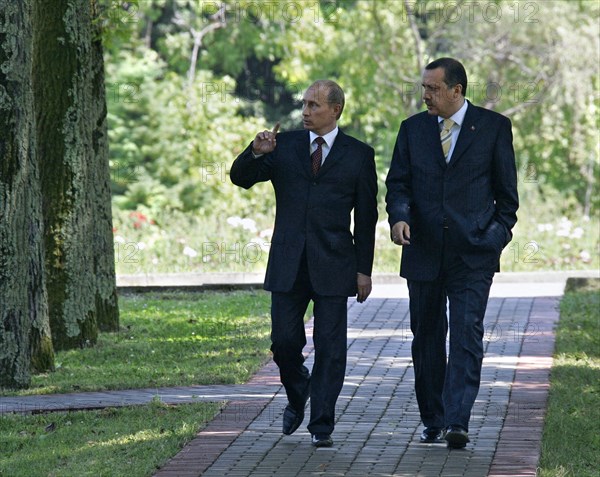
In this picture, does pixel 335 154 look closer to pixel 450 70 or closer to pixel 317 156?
pixel 317 156

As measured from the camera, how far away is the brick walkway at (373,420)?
743 centimetres

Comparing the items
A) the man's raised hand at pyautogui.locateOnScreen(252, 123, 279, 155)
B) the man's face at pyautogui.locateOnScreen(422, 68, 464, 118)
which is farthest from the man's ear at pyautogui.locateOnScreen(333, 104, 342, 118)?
the man's face at pyautogui.locateOnScreen(422, 68, 464, 118)

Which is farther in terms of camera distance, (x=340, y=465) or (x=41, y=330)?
(x=41, y=330)

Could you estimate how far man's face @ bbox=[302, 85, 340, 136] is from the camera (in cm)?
776

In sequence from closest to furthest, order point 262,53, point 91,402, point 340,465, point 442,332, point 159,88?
1. point 340,465
2. point 442,332
3. point 91,402
4. point 159,88
5. point 262,53

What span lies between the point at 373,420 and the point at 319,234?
1531 mm

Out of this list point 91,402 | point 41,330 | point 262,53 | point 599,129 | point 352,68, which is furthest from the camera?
point 262,53

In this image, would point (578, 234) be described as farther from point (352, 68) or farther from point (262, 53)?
point (262, 53)

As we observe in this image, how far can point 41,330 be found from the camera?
11.0 meters

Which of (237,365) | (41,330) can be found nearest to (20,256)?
(41,330)

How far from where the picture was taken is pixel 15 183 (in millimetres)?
10055

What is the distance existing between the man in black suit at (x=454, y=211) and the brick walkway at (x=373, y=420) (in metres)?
0.38

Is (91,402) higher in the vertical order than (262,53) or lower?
lower

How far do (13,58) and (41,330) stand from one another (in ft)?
7.41
